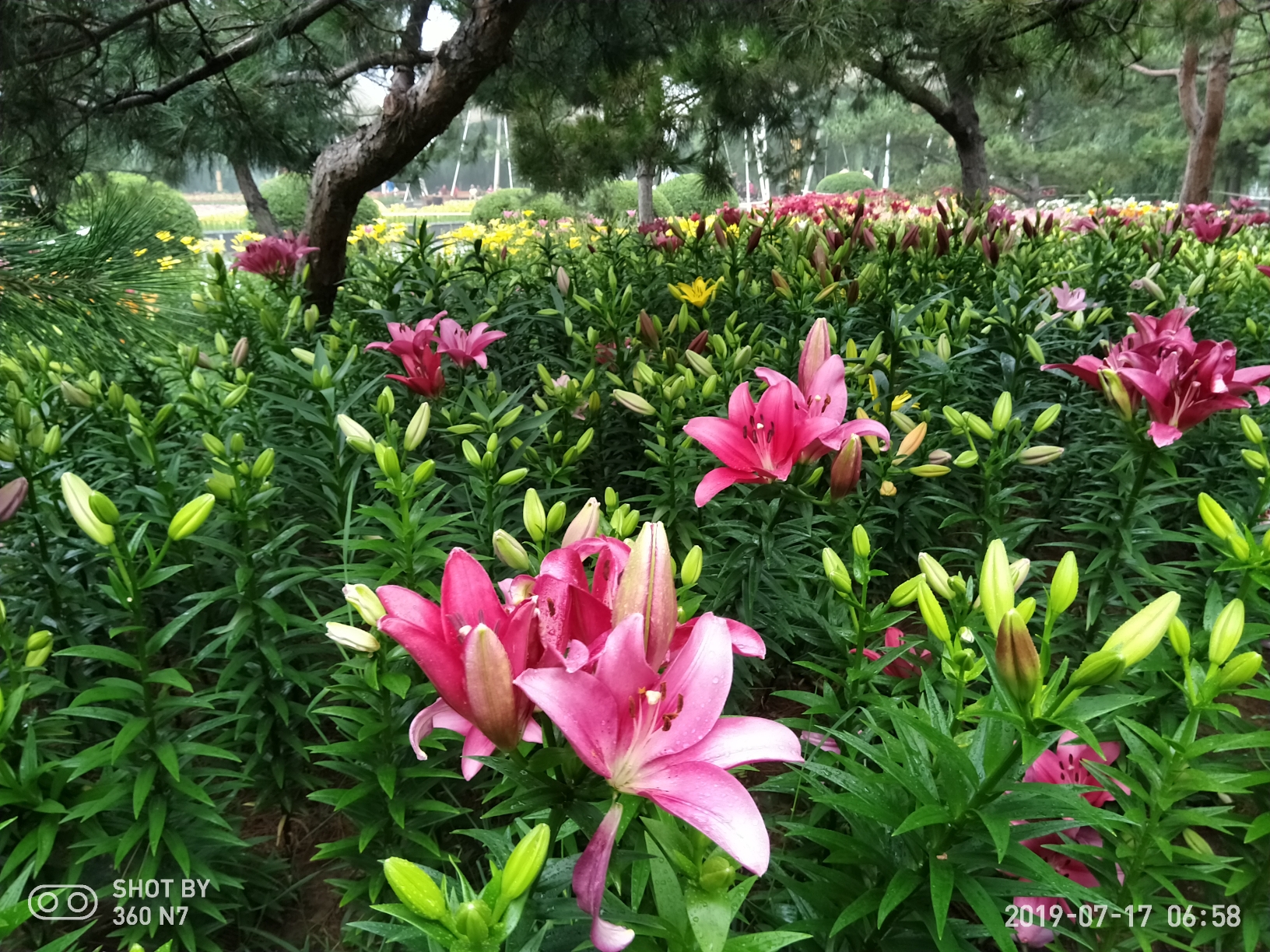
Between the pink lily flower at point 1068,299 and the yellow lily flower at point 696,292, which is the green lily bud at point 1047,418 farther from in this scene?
the yellow lily flower at point 696,292

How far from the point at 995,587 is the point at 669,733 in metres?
0.35

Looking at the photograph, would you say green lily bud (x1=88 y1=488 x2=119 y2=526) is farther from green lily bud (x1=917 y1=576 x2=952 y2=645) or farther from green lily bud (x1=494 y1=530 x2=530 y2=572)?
green lily bud (x1=917 y1=576 x2=952 y2=645)

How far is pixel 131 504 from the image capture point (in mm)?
1452

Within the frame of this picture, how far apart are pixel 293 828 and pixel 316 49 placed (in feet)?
9.03

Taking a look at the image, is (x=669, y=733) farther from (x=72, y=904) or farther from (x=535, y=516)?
(x=72, y=904)

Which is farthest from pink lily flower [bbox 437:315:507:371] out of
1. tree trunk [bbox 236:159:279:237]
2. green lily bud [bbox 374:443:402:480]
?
tree trunk [bbox 236:159:279:237]

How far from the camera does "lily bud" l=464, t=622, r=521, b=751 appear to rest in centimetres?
55

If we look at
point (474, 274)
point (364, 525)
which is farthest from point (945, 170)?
point (364, 525)

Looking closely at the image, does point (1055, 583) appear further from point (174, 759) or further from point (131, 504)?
point (131, 504)

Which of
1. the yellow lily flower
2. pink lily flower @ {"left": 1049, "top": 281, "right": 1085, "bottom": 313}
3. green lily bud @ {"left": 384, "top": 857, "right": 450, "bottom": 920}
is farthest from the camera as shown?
the yellow lily flower

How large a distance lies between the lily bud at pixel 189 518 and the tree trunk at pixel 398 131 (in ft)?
5.97

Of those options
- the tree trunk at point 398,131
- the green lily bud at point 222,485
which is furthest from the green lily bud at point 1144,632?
the tree trunk at point 398,131

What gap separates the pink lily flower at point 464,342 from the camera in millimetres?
1697

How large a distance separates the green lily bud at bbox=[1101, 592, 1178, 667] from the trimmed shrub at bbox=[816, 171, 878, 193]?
708 inches
